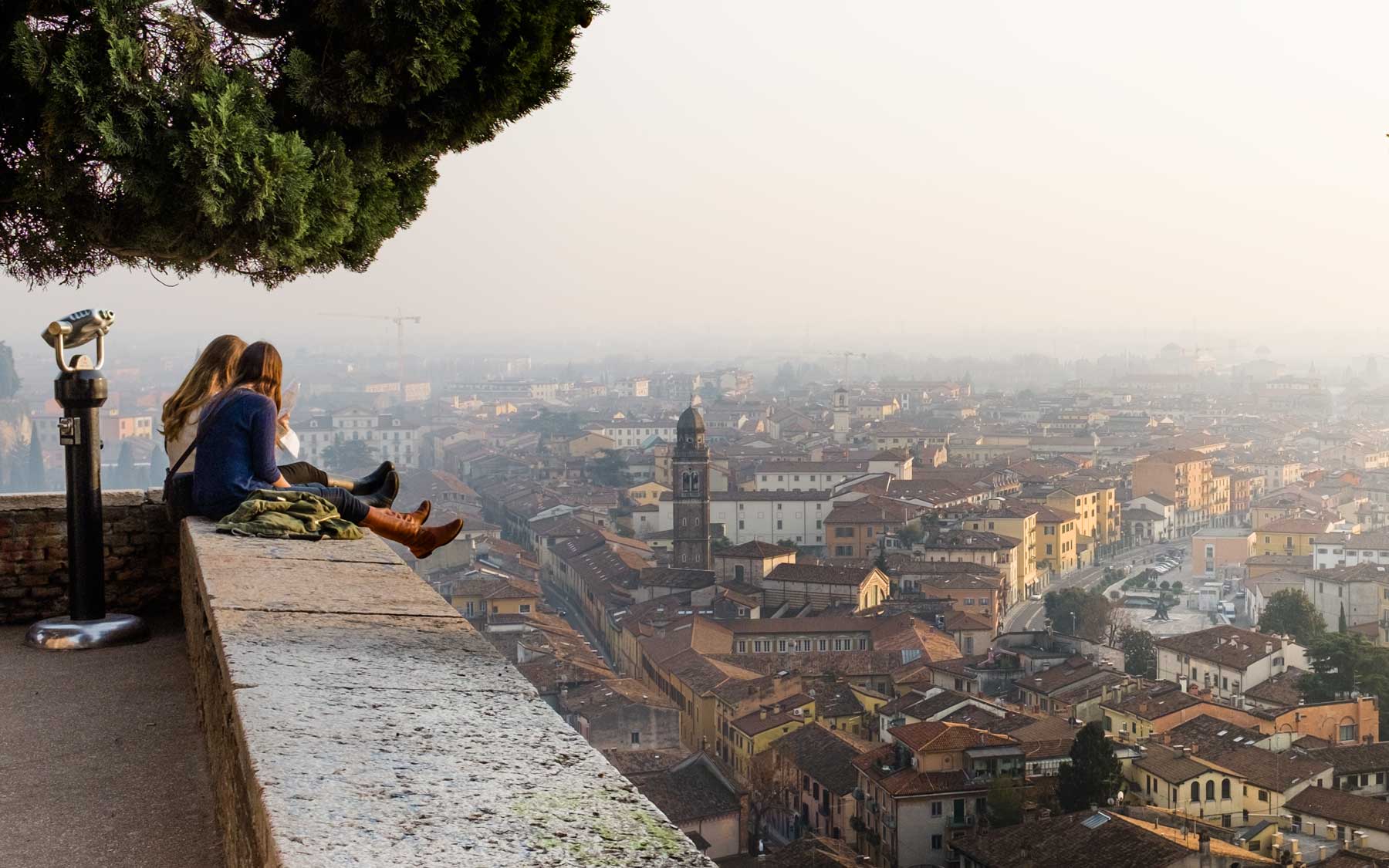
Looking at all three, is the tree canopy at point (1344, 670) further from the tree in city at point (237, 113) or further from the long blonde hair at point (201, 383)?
the long blonde hair at point (201, 383)

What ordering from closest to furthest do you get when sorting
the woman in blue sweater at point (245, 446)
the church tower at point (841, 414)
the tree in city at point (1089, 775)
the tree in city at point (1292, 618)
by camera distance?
the woman in blue sweater at point (245, 446) < the tree in city at point (1089, 775) < the tree in city at point (1292, 618) < the church tower at point (841, 414)

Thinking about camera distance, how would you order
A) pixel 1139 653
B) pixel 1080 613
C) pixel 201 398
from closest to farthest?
pixel 201 398, pixel 1139 653, pixel 1080 613

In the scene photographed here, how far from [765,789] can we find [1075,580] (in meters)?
20.8

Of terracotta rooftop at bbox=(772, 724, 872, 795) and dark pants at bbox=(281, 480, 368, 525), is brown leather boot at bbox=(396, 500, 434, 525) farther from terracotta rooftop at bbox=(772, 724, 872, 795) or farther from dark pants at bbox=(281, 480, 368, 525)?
terracotta rooftop at bbox=(772, 724, 872, 795)

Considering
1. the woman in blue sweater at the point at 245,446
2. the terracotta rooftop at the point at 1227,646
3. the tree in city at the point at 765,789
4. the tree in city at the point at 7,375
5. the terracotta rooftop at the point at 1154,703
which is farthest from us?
the terracotta rooftop at the point at 1227,646

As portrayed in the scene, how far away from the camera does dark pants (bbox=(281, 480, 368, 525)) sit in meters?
2.86

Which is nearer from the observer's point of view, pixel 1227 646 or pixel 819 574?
pixel 1227 646

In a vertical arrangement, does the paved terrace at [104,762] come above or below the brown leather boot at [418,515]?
below

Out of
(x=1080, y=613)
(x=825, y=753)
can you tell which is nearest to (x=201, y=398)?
(x=825, y=753)

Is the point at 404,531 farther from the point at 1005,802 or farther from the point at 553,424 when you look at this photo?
the point at 553,424

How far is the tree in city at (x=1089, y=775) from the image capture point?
64.1 ft

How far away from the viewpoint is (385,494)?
3230 mm

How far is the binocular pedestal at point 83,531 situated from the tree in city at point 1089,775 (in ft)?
60.8

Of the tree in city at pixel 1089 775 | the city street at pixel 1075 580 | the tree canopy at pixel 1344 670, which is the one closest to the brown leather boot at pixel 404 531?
the tree in city at pixel 1089 775
